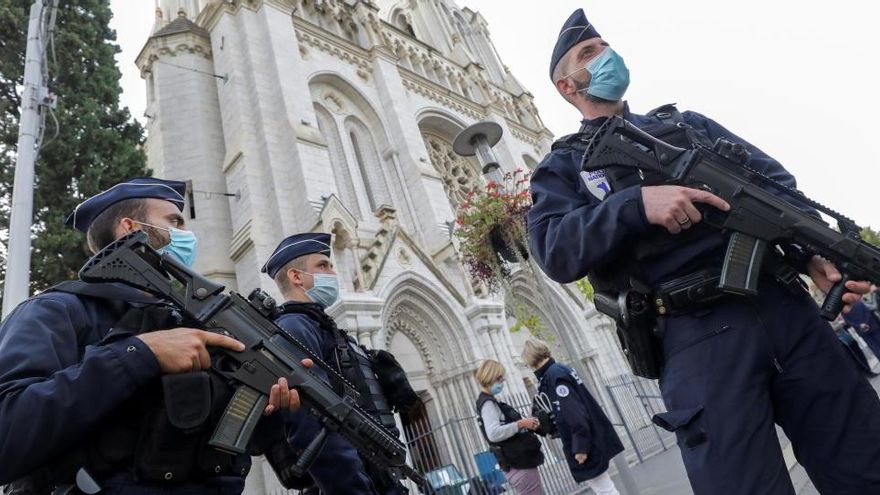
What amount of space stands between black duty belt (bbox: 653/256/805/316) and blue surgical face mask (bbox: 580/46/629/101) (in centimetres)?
104

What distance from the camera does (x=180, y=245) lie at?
2092mm

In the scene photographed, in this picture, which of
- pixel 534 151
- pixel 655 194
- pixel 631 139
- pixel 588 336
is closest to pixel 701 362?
pixel 655 194

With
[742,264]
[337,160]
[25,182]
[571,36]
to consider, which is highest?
[337,160]

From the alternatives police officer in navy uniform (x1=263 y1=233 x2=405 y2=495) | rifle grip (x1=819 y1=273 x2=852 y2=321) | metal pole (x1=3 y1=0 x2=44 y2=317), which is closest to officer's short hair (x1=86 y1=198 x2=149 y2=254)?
police officer in navy uniform (x1=263 y1=233 x2=405 y2=495)

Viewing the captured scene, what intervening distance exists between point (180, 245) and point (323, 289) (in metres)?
1.39

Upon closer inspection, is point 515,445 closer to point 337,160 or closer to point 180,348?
point 180,348

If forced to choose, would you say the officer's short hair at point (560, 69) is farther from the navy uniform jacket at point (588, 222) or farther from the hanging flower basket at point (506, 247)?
the hanging flower basket at point (506, 247)

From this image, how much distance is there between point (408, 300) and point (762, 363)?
9694 mm

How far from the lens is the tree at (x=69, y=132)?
7879mm

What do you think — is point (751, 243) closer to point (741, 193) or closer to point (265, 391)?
point (741, 193)

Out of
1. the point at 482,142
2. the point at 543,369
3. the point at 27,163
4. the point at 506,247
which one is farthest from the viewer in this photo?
the point at 482,142

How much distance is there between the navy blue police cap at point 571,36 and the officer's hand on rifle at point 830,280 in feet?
4.79

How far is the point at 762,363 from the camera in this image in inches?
59.7

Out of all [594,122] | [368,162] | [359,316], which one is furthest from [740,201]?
[368,162]
